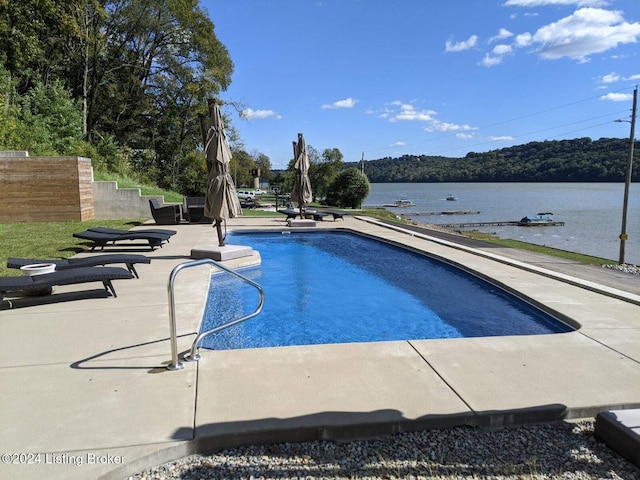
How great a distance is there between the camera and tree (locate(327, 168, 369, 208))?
41.1 meters

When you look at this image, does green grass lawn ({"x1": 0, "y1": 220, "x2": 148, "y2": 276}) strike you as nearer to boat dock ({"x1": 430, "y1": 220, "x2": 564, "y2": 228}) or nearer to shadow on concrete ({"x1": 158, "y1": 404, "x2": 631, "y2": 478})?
shadow on concrete ({"x1": 158, "y1": 404, "x2": 631, "y2": 478})

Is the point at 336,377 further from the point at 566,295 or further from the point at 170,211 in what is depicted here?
the point at 170,211

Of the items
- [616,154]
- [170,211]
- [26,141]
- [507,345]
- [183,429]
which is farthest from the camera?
[616,154]

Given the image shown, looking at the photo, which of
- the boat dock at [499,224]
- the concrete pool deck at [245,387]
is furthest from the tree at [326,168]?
the concrete pool deck at [245,387]

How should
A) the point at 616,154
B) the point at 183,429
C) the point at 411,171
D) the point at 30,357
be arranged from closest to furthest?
the point at 183,429 < the point at 30,357 < the point at 616,154 < the point at 411,171

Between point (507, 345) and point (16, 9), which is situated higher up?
point (16, 9)

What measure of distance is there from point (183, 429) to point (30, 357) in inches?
82.8

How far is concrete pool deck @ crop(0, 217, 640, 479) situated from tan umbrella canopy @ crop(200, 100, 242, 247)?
3.61 meters

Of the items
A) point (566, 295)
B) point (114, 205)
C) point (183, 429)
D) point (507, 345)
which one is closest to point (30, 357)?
point (183, 429)

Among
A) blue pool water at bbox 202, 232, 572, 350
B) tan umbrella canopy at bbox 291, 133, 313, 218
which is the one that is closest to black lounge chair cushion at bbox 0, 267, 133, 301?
blue pool water at bbox 202, 232, 572, 350

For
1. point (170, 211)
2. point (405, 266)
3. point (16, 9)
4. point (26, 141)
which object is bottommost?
point (405, 266)

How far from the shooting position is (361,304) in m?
6.82

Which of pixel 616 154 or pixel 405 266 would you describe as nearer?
pixel 405 266

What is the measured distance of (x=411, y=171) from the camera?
130 m
